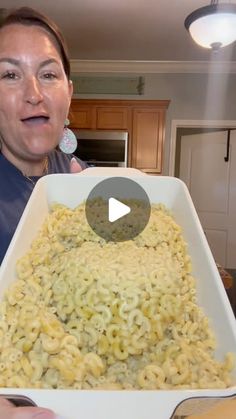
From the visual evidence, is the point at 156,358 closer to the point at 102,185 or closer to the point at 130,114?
the point at 102,185

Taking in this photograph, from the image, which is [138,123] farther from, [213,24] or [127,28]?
[213,24]

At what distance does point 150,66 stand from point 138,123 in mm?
532

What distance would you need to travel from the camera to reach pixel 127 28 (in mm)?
2658

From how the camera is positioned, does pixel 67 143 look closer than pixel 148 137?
Yes

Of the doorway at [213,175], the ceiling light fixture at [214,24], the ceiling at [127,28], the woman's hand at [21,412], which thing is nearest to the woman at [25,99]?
the woman's hand at [21,412]

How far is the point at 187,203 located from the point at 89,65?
324cm

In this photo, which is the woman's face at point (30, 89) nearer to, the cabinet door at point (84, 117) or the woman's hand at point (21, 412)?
the woman's hand at point (21, 412)

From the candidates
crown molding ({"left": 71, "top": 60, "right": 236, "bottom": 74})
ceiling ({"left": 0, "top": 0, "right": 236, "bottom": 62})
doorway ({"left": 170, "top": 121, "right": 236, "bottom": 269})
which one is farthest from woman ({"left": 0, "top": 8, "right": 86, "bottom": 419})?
doorway ({"left": 170, "top": 121, "right": 236, "bottom": 269})

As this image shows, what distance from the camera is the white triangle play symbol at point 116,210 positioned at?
54cm

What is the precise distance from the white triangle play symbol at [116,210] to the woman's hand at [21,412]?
0.96ft

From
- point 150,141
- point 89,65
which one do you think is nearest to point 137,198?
point 150,141

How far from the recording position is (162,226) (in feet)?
1.81

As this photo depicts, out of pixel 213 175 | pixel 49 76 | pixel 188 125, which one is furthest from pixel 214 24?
pixel 213 175

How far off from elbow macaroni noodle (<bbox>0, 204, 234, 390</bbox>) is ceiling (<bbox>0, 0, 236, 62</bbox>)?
7.22 ft
